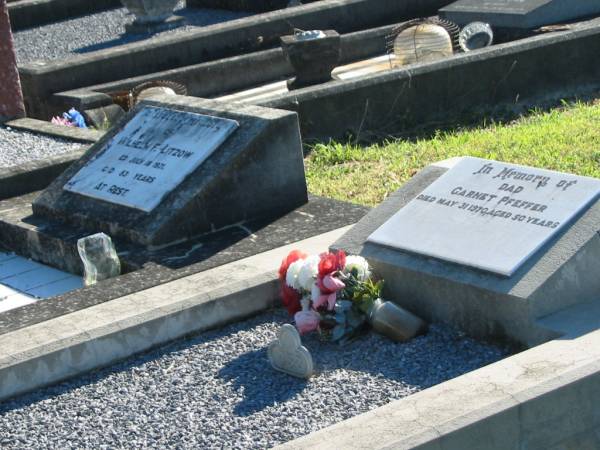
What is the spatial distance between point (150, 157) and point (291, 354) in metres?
2.17

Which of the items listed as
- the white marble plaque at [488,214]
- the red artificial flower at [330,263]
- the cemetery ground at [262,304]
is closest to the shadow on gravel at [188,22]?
the cemetery ground at [262,304]

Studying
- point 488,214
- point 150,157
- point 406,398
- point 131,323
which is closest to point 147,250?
point 150,157

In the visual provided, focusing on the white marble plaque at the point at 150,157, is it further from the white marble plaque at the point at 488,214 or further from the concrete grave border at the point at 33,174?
the white marble plaque at the point at 488,214

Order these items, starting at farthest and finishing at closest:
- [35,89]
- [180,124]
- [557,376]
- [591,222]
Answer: [35,89] → [180,124] → [591,222] → [557,376]

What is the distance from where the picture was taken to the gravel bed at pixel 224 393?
13.6 feet

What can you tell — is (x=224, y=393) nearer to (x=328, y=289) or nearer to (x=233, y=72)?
(x=328, y=289)

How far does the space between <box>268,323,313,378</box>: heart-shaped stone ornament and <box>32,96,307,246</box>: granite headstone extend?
1.48m

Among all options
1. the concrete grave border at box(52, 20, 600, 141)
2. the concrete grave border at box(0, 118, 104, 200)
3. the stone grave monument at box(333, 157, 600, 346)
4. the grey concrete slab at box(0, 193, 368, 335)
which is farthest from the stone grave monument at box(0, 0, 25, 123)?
the stone grave monument at box(333, 157, 600, 346)

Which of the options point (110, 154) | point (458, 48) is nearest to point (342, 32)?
point (458, 48)

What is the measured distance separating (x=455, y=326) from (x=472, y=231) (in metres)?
0.38

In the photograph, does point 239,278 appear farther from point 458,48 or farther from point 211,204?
point 458,48

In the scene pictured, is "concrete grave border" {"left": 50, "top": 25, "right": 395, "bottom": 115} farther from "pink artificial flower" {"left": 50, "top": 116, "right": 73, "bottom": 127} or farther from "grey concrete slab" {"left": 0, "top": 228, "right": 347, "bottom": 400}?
"grey concrete slab" {"left": 0, "top": 228, "right": 347, "bottom": 400}

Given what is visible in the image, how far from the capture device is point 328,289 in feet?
15.8

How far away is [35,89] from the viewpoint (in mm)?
10383
